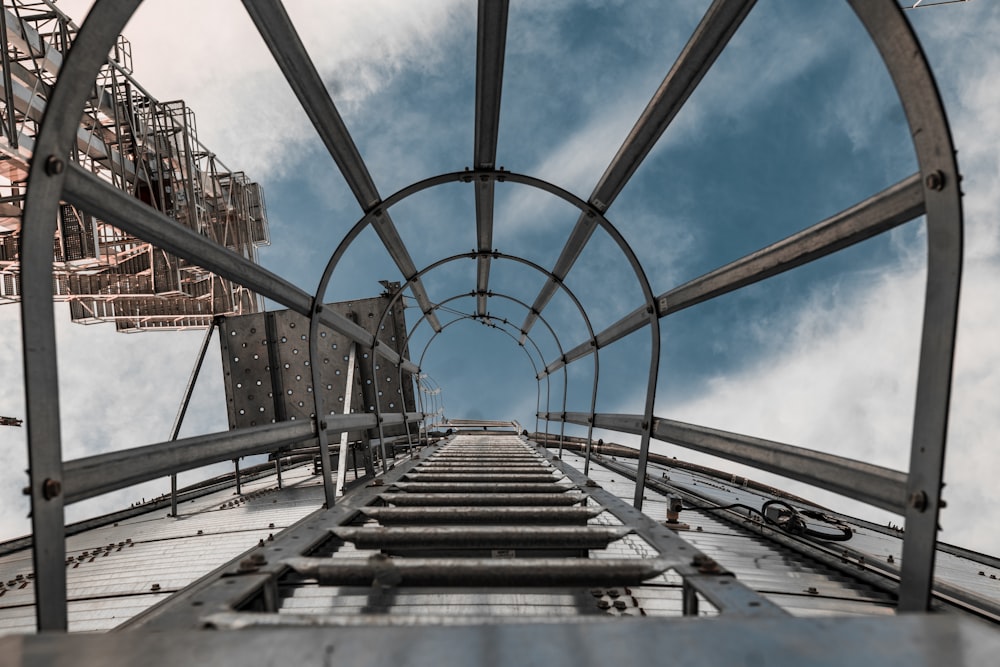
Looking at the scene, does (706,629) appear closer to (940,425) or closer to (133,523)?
(940,425)

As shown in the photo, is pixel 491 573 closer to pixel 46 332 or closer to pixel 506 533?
pixel 506 533

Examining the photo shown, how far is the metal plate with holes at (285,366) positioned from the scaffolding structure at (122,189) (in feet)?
4.89

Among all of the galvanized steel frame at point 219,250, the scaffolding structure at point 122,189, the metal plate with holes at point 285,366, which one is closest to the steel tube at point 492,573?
the galvanized steel frame at point 219,250

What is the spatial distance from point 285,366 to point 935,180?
7.65 m

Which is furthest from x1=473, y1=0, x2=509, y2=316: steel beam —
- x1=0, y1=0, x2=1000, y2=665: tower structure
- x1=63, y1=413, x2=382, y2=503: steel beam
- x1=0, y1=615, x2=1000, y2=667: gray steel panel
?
x1=0, y1=615, x2=1000, y2=667: gray steel panel

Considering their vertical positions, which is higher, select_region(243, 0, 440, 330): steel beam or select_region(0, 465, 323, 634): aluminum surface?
select_region(243, 0, 440, 330): steel beam

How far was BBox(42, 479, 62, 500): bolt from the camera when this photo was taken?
1276 mm

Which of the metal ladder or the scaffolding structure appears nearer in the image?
the metal ladder

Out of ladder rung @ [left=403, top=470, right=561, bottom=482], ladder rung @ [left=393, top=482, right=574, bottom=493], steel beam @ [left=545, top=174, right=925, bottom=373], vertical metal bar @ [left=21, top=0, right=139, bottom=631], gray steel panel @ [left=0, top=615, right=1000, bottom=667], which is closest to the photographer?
gray steel panel @ [left=0, top=615, right=1000, bottom=667]

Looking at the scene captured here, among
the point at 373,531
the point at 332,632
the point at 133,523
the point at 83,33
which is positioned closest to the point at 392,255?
the point at 373,531

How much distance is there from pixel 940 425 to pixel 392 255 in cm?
397

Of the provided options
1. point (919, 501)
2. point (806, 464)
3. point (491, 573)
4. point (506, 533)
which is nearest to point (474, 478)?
point (506, 533)

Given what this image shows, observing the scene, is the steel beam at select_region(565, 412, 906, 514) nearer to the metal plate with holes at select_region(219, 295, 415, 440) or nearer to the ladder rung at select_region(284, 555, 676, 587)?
the ladder rung at select_region(284, 555, 676, 587)

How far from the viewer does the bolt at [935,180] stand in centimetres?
136
